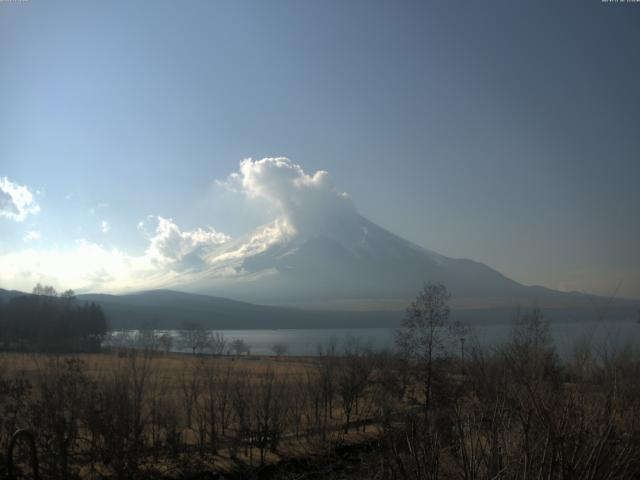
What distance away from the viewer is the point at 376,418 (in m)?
18.1

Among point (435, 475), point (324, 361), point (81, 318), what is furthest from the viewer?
point (81, 318)

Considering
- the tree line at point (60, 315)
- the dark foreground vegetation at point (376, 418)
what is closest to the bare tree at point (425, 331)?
the dark foreground vegetation at point (376, 418)

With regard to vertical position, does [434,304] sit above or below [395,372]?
above

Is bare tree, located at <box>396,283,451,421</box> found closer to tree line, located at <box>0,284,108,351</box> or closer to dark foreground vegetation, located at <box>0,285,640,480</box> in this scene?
dark foreground vegetation, located at <box>0,285,640,480</box>

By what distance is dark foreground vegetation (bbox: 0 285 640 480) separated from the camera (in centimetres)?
503

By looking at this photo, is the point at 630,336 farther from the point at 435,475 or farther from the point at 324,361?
the point at 324,361

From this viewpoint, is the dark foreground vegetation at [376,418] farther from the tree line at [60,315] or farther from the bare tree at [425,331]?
the tree line at [60,315]

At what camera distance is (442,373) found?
78.9 ft

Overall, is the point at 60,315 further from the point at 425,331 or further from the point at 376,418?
the point at 376,418

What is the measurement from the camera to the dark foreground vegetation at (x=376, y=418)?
503cm

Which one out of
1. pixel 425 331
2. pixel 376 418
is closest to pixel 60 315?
pixel 425 331

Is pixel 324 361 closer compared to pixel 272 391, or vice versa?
pixel 272 391

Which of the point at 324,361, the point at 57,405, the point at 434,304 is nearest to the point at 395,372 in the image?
the point at 324,361

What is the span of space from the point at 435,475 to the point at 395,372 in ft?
84.9
